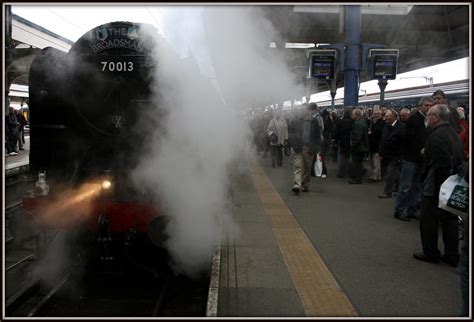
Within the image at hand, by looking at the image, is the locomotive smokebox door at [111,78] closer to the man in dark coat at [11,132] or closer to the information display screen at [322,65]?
the information display screen at [322,65]

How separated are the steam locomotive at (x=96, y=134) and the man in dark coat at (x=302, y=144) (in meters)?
3.60

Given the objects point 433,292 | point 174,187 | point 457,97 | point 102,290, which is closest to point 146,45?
point 174,187

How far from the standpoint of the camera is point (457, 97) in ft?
52.4

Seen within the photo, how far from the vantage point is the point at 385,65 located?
31.7 ft

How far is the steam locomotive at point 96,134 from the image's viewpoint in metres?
3.73

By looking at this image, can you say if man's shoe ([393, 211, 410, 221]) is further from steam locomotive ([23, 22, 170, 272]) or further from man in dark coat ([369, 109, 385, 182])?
steam locomotive ([23, 22, 170, 272])

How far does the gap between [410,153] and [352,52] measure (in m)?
4.59

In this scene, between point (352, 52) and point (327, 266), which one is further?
point (352, 52)

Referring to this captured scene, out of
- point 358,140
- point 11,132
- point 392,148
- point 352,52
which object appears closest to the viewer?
point 392,148

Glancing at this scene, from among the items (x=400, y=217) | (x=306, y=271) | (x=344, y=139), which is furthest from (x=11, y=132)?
(x=306, y=271)

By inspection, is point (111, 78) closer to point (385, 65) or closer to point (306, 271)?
point (306, 271)

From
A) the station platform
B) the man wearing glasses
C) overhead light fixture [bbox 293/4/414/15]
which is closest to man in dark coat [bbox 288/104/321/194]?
the station platform

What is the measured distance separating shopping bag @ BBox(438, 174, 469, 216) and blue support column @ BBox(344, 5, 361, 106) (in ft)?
22.5

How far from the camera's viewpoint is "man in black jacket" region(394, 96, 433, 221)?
526cm
